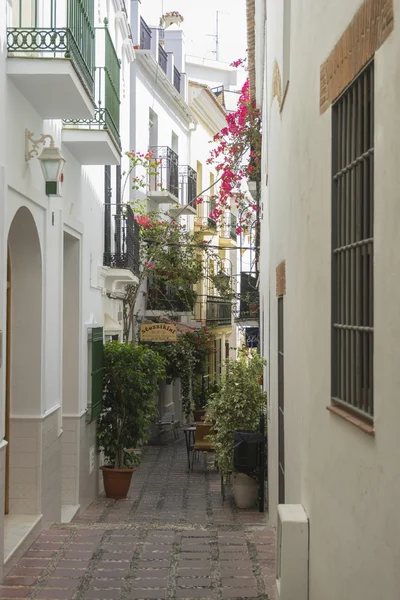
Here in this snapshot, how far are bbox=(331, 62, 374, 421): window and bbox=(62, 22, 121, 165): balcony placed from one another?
259 inches

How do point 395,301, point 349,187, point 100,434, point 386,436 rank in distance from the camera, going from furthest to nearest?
1. point 100,434
2. point 349,187
3. point 386,436
4. point 395,301

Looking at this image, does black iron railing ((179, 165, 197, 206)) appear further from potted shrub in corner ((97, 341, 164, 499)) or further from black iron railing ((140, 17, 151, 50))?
potted shrub in corner ((97, 341, 164, 499))

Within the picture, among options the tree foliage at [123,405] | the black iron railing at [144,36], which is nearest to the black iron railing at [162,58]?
the black iron railing at [144,36]

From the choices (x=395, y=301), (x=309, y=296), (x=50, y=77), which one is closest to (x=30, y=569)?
(x=309, y=296)

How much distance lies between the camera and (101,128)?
36.8ft

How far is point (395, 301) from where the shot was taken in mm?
3037

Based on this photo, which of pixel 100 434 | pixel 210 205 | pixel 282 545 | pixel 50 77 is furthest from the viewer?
pixel 210 205

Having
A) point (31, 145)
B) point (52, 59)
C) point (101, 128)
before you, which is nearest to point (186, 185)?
point (101, 128)

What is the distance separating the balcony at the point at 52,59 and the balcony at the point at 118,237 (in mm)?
5156

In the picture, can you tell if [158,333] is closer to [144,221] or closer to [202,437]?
[144,221]

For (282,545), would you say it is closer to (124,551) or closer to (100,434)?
(124,551)

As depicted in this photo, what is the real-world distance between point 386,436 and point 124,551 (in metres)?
5.08

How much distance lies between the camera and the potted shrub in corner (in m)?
13.4

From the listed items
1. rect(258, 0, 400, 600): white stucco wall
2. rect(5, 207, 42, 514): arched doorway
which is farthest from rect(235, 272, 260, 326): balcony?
rect(258, 0, 400, 600): white stucco wall
